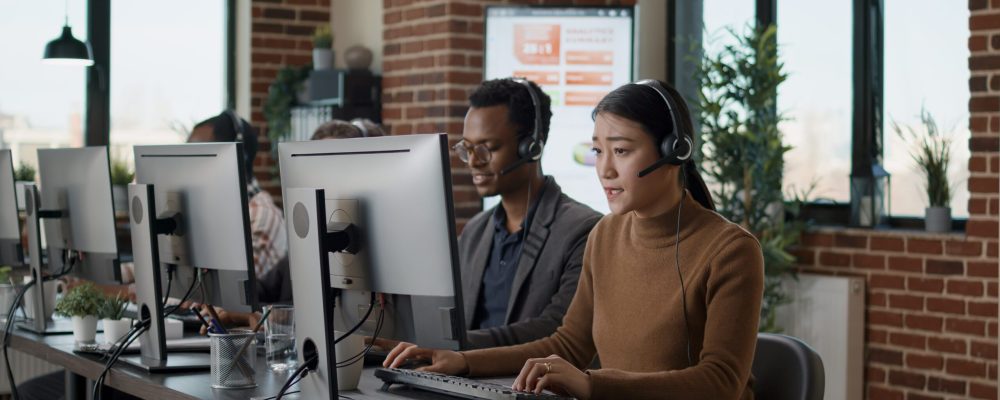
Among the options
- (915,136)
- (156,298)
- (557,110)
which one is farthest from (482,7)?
(156,298)

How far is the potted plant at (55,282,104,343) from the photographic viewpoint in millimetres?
2890

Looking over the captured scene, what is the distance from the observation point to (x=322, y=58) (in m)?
6.01

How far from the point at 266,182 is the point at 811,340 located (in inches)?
118

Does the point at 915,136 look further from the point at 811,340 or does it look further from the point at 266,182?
the point at 266,182

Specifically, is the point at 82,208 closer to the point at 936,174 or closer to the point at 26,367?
the point at 26,367

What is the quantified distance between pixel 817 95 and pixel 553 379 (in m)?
3.32

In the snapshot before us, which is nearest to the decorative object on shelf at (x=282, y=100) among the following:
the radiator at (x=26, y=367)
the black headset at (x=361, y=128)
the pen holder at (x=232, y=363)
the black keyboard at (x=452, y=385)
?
the radiator at (x=26, y=367)

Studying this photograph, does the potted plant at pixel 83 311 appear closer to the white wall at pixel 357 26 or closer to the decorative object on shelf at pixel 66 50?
the decorative object on shelf at pixel 66 50

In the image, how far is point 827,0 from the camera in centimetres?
497

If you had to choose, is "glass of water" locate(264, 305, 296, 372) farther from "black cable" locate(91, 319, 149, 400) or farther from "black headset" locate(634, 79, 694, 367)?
"black headset" locate(634, 79, 694, 367)

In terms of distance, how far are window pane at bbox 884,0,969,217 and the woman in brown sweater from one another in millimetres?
2455

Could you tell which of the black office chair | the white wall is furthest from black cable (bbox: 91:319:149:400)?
the white wall

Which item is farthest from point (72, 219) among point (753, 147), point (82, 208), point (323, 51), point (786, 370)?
point (323, 51)

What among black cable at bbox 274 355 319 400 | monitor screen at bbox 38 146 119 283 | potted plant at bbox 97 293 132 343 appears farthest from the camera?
monitor screen at bbox 38 146 119 283
